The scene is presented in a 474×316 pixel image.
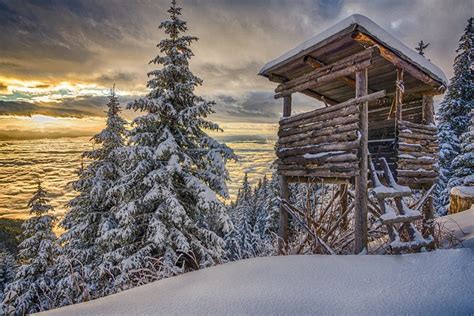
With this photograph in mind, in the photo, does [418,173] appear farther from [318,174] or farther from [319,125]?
[319,125]

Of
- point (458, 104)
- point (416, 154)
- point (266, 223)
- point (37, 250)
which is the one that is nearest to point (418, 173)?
point (416, 154)

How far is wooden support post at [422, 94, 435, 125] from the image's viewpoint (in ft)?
23.6

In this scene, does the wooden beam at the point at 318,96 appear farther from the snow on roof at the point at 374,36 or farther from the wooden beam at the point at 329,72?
the snow on roof at the point at 374,36

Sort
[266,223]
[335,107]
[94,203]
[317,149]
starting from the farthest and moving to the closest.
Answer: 1. [266,223]
2. [94,203]
3. [317,149]
4. [335,107]

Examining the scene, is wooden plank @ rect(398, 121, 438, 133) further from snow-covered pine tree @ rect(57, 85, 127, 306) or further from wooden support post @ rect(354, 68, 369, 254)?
snow-covered pine tree @ rect(57, 85, 127, 306)

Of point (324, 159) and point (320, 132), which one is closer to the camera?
point (324, 159)

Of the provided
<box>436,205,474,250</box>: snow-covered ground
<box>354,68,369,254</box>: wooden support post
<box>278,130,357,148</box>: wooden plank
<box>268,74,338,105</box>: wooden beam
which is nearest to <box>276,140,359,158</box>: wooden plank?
<box>278,130,357,148</box>: wooden plank

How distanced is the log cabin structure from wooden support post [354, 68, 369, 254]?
19mm

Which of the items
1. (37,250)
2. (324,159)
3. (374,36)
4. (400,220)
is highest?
(374,36)

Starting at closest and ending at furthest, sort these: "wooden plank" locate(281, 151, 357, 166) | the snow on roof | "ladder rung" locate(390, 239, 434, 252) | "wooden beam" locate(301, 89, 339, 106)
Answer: "ladder rung" locate(390, 239, 434, 252)
the snow on roof
"wooden plank" locate(281, 151, 357, 166)
"wooden beam" locate(301, 89, 339, 106)

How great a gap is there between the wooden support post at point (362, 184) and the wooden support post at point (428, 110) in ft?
9.49

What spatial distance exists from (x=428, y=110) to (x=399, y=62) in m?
2.28

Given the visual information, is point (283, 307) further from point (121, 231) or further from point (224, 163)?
point (121, 231)

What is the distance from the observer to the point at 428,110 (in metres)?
7.32
